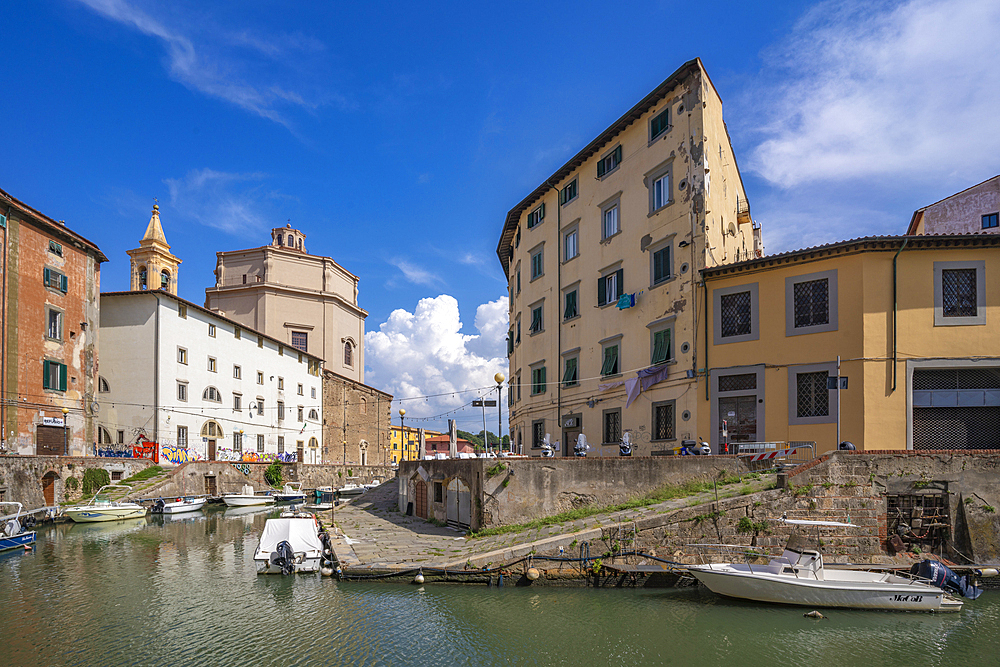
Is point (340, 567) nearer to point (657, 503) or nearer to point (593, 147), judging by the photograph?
point (657, 503)

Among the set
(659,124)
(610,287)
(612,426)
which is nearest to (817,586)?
(612,426)

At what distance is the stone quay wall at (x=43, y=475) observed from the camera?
3256 cm

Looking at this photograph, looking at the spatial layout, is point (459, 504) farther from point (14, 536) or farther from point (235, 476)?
point (235, 476)

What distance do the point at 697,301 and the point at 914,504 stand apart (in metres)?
9.92

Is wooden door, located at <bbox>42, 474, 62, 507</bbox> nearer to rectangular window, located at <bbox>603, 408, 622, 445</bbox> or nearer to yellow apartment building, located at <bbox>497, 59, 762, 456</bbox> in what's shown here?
yellow apartment building, located at <bbox>497, 59, 762, 456</bbox>

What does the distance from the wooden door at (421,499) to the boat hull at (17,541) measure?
48.9ft

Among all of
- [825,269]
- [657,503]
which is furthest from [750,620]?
[825,269]

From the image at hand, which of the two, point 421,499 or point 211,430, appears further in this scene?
point 211,430

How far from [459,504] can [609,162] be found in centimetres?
1765

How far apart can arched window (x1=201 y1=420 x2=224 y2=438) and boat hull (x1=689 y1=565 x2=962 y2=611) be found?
44472 mm

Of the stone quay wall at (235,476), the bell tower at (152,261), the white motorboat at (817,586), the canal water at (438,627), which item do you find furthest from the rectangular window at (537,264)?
the bell tower at (152,261)

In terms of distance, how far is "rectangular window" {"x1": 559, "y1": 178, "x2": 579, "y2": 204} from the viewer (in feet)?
112

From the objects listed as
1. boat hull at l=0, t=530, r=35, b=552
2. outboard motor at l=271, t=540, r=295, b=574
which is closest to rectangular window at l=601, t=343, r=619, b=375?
outboard motor at l=271, t=540, r=295, b=574

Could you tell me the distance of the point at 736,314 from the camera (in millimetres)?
24828
